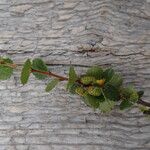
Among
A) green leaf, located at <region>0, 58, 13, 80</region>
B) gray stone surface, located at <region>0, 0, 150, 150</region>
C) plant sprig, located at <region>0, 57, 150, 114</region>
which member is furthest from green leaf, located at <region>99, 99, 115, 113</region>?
green leaf, located at <region>0, 58, 13, 80</region>

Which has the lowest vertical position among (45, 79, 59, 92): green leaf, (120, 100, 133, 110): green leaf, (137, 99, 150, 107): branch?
(137, 99, 150, 107): branch

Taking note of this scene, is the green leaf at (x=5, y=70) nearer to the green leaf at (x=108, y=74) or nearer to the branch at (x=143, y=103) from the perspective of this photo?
the green leaf at (x=108, y=74)

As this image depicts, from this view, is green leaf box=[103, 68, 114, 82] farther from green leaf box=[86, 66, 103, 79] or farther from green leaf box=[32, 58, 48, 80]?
green leaf box=[32, 58, 48, 80]

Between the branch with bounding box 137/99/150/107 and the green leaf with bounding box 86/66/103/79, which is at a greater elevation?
the green leaf with bounding box 86/66/103/79

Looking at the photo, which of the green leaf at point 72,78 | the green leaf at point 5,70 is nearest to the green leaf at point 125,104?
the green leaf at point 72,78

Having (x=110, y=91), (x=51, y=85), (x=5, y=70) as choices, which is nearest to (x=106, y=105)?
(x=110, y=91)

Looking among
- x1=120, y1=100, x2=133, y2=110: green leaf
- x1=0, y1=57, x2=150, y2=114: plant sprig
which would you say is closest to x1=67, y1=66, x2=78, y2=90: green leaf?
x1=0, y1=57, x2=150, y2=114: plant sprig
